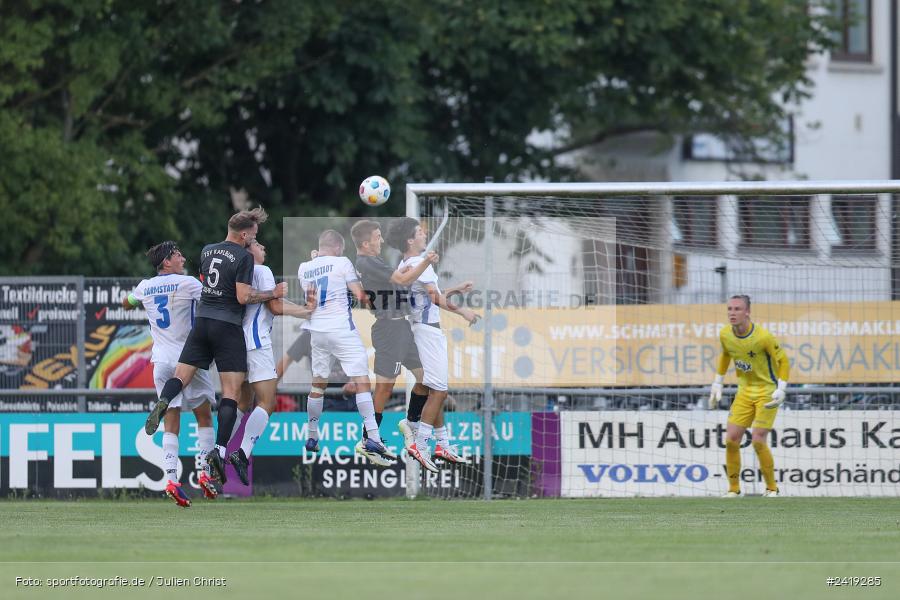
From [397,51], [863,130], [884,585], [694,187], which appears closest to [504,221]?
[694,187]

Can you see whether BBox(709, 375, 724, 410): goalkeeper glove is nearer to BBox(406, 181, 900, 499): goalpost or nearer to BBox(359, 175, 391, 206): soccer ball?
BBox(406, 181, 900, 499): goalpost

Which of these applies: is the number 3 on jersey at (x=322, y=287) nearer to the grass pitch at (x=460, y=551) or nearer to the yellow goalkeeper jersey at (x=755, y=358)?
the grass pitch at (x=460, y=551)

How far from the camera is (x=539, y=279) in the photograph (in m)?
17.5

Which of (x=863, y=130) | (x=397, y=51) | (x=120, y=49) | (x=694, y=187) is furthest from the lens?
(x=863, y=130)

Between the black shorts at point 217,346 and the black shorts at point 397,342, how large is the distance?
161 centimetres

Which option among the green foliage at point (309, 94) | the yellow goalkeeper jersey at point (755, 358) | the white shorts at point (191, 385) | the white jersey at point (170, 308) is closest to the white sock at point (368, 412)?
the white shorts at point (191, 385)

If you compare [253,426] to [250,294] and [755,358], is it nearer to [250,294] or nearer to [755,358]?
[250,294]

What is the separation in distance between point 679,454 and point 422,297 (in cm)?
404

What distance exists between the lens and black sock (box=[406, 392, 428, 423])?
14.6 metres

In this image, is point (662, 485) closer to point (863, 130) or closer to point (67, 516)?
point (67, 516)

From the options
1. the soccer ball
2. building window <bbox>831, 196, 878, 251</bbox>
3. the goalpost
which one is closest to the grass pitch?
the soccer ball

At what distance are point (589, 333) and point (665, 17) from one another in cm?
1038

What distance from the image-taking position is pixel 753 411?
15.8 meters

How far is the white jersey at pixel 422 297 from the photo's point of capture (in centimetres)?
1403
